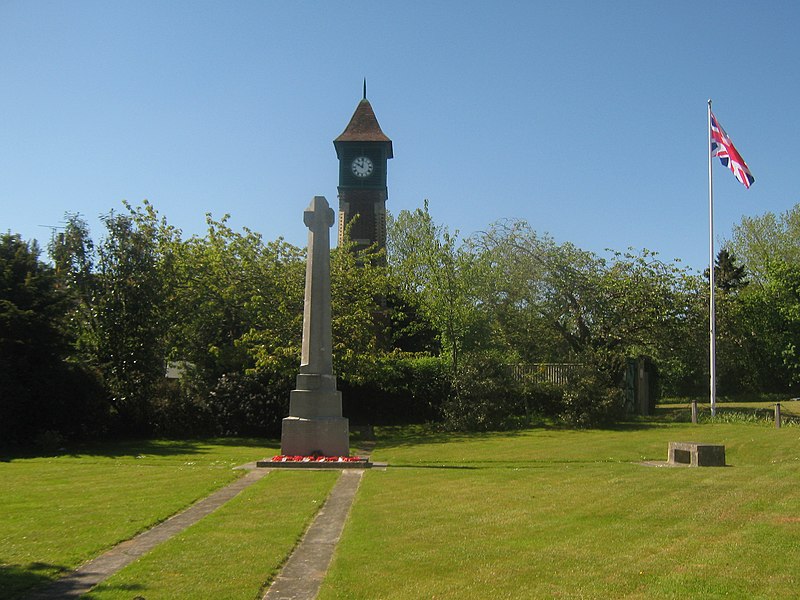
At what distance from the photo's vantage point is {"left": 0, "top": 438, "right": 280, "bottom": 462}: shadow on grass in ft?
67.7

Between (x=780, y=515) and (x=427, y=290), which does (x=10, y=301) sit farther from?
(x=780, y=515)

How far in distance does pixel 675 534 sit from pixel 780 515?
172cm

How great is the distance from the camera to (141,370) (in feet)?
89.1

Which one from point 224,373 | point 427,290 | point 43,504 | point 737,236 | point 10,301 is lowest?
point 43,504

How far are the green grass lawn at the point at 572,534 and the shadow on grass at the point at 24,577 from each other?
2684 mm

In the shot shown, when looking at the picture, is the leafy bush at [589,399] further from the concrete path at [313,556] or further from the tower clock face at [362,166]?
the tower clock face at [362,166]

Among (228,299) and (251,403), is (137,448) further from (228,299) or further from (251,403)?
(228,299)

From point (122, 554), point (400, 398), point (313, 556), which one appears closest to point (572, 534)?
point (313, 556)

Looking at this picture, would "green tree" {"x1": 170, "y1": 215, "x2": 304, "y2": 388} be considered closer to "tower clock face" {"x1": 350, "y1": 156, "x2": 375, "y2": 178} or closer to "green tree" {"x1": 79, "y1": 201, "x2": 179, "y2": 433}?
"green tree" {"x1": 79, "y1": 201, "x2": 179, "y2": 433}

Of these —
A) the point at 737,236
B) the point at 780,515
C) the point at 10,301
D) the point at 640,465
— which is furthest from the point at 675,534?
the point at 737,236

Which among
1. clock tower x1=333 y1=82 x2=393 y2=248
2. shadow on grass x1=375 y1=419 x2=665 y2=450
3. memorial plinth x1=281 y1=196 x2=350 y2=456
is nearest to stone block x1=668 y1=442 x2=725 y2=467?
memorial plinth x1=281 y1=196 x2=350 y2=456

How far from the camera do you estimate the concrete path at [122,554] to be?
6910 mm

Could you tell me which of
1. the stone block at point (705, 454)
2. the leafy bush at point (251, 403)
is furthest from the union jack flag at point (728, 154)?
the leafy bush at point (251, 403)

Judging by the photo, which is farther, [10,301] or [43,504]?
[10,301]
